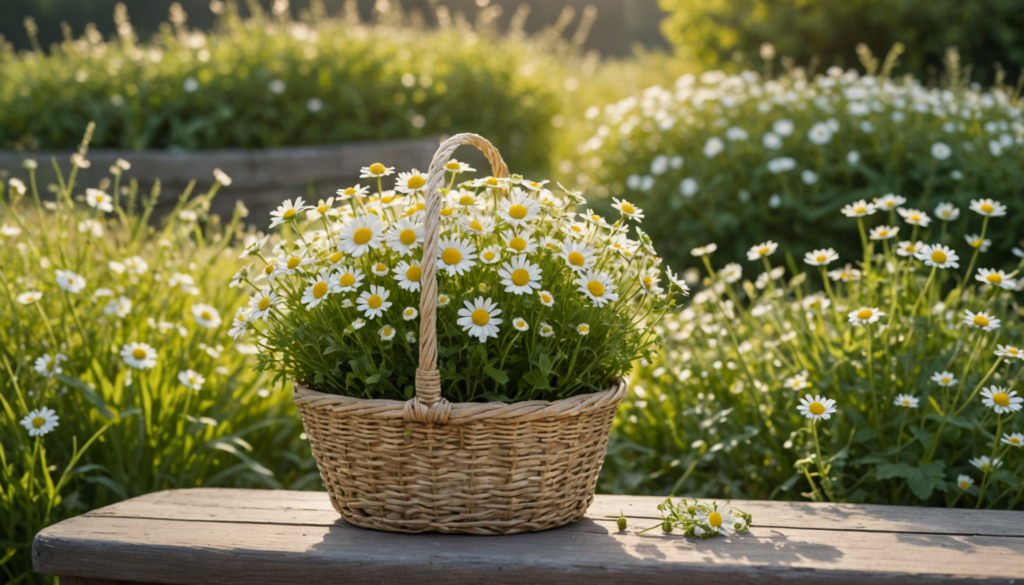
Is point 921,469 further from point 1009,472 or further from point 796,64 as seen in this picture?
point 796,64

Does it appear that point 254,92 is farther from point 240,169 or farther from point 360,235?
point 360,235

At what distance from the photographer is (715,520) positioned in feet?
4.87

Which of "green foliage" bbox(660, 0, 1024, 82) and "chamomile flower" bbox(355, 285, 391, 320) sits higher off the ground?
"green foliage" bbox(660, 0, 1024, 82)

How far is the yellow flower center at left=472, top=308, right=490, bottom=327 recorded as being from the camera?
1342 mm

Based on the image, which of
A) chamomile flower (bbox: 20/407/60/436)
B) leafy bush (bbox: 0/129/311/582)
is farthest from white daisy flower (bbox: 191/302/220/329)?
chamomile flower (bbox: 20/407/60/436)

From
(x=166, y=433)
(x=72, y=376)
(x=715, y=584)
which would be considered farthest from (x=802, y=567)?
(x=72, y=376)

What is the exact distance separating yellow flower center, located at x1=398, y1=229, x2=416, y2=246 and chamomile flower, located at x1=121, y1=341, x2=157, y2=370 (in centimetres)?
90

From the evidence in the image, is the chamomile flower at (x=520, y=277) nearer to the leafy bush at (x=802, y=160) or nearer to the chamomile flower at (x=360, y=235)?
the chamomile flower at (x=360, y=235)

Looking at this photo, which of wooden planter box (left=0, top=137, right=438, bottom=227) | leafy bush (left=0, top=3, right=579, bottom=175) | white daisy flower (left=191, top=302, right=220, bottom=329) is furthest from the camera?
leafy bush (left=0, top=3, right=579, bottom=175)

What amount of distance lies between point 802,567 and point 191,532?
109 cm

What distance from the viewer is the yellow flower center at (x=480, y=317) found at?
134cm

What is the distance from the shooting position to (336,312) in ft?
4.76

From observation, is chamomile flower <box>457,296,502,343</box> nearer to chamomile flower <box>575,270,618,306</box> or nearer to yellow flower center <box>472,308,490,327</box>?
yellow flower center <box>472,308,490,327</box>

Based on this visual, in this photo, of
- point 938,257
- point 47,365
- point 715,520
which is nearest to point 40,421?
point 47,365
